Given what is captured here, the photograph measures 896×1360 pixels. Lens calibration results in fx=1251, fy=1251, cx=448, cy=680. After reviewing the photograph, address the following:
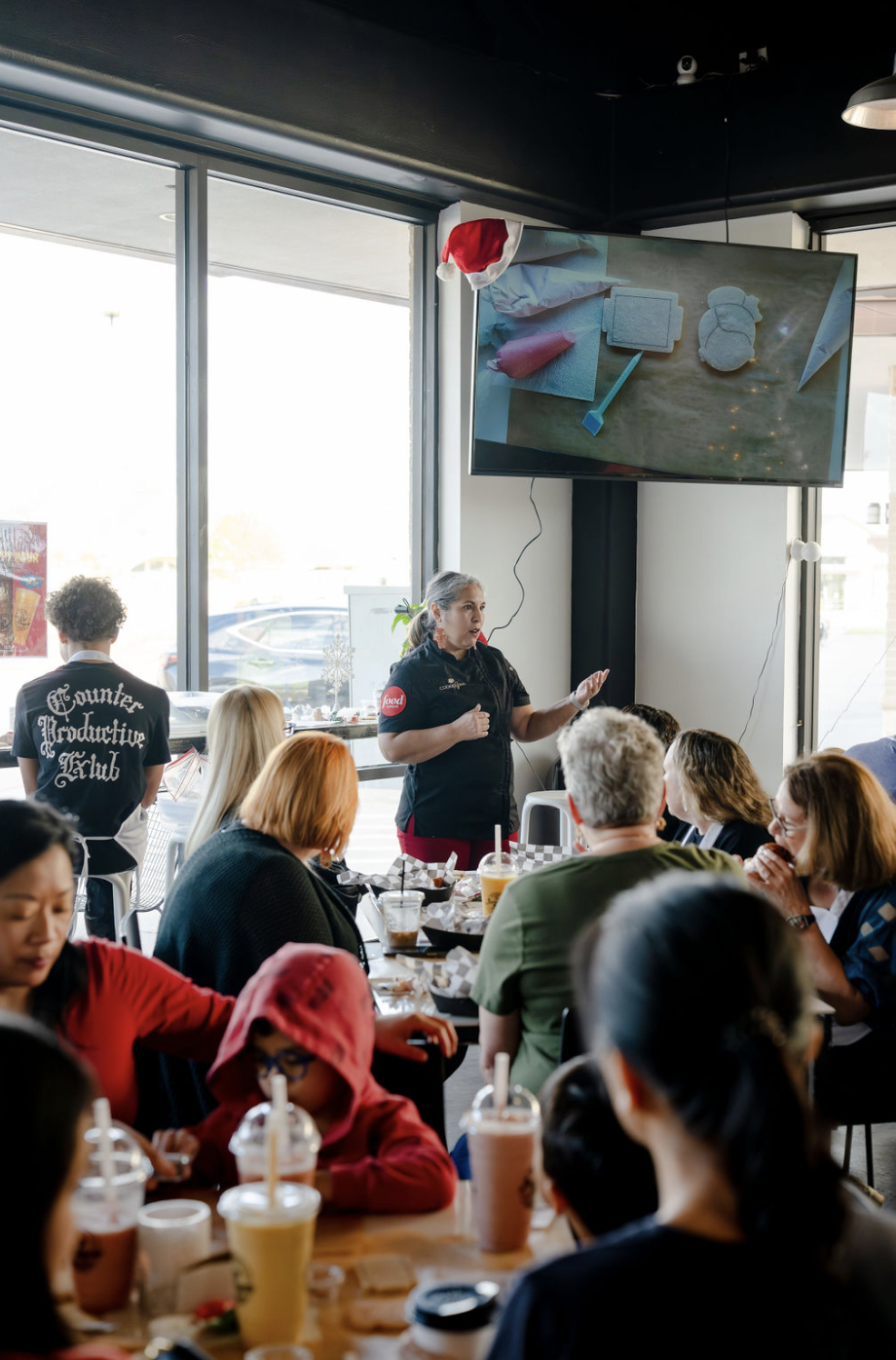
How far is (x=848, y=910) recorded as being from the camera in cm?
266

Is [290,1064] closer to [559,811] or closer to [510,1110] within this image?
[510,1110]

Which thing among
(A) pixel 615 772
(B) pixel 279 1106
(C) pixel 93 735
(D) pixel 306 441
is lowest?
(B) pixel 279 1106

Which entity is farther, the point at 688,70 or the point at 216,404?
the point at 688,70

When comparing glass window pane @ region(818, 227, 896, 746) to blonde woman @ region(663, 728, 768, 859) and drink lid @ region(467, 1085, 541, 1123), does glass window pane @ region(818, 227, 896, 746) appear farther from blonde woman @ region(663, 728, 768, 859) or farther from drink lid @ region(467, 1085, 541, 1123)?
drink lid @ region(467, 1085, 541, 1123)

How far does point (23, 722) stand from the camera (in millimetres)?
3668

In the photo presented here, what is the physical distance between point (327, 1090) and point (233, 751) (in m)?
1.34

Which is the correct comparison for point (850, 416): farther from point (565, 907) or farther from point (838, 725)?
point (565, 907)

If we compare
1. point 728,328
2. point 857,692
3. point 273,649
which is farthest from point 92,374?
point 857,692

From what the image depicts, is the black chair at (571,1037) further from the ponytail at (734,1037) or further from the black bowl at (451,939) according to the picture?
the ponytail at (734,1037)

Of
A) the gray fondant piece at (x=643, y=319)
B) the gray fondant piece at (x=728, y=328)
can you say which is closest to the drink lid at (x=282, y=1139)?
the gray fondant piece at (x=643, y=319)

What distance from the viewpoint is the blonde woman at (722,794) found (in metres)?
3.08

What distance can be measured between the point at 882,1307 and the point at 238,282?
175 inches

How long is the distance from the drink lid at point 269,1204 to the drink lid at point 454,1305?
13cm

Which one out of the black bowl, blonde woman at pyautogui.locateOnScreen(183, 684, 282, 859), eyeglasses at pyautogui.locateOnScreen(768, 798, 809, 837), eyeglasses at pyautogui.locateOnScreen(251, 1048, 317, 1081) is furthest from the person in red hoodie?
eyeglasses at pyautogui.locateOnScreen(768, 798, 809, 837)
